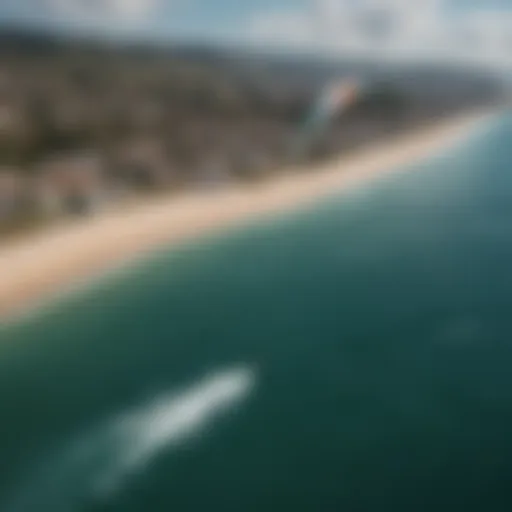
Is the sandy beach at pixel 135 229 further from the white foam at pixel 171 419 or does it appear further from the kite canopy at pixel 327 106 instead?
the white foam at pixel 171 419

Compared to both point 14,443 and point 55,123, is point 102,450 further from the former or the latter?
point 55,123

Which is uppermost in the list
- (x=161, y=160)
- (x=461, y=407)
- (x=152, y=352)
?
(x=161, y=160)

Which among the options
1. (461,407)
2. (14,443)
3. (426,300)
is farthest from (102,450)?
(426,300)

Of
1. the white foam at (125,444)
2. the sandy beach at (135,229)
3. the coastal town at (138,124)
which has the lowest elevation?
the white foam at (125,444)

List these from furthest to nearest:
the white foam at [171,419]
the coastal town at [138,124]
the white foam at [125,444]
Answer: the coastal town at [138,124] < the white foam at [171,419] < the white foam at [125,444]

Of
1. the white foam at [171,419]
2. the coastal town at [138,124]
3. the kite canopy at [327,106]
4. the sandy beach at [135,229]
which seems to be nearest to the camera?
the white foam at [171,419]

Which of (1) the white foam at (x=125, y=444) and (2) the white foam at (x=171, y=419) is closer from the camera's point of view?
(1) the white foam at (x=125, y=444)

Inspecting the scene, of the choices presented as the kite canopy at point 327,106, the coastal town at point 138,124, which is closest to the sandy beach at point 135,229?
the coastal town at point 138,124
